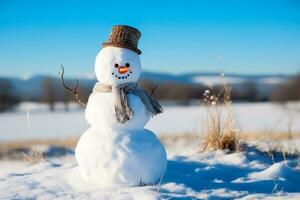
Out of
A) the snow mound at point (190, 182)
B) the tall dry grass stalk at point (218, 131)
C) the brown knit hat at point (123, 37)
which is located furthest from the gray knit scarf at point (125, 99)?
the tall dry grass stalk at point (218, 131)

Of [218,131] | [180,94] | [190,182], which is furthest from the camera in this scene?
[180,94]

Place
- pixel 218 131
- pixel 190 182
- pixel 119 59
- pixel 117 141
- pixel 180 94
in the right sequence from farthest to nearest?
pixel 180 94, pixel 218 131, pixel 190 182, pixel 119 59, pixel 117 141

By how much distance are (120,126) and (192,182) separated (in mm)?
827

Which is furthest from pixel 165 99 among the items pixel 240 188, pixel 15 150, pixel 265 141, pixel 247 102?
pixel 240 188

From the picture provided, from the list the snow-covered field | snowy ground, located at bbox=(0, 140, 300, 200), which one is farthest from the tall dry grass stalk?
snowy ground, located at bbox=(0, 140, 300, 200)

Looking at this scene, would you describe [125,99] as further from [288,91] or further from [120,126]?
[288,91]

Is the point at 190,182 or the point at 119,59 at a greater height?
the point at 119,59

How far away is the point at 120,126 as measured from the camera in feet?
12.4

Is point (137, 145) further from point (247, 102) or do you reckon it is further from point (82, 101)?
point (247, 102)

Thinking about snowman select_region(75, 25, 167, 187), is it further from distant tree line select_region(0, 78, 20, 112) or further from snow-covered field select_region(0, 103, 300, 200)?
distant tree line select_region(0, 78, 20, 112)

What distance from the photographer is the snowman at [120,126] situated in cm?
371

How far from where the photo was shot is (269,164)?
5.07 meters

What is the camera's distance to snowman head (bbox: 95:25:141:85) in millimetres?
3854

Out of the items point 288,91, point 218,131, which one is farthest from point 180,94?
point 218,131
